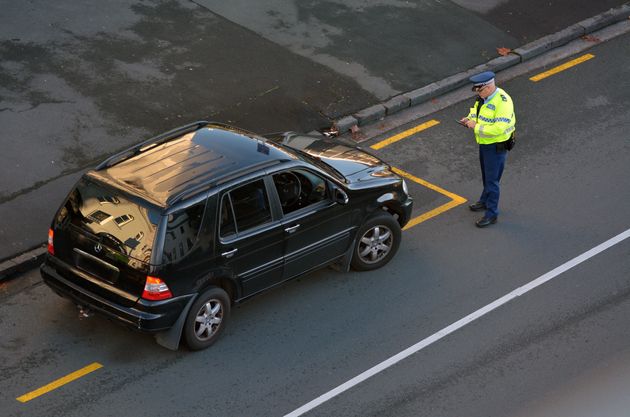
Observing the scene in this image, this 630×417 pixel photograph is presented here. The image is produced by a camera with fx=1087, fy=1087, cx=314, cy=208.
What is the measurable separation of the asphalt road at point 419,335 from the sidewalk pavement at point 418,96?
271 mm

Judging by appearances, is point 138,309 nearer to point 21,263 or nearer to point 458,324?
point 21,263

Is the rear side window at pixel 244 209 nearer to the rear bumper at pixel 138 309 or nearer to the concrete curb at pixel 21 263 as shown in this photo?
the rear bumper at pixel 138 309

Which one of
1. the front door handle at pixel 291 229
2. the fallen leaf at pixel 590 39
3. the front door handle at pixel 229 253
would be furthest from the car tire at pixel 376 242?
the fallen leaf at pixel 590 39

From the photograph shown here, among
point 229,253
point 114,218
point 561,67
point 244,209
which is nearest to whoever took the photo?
point 114,218

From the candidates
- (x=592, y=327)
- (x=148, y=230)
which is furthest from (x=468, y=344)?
(x=148, y=230)

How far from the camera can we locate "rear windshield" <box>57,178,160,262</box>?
9.89 m

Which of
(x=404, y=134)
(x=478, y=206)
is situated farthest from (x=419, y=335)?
(x=404, y=134)

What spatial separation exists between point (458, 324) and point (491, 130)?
2477 millimetres

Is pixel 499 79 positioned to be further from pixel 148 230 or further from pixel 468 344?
pixel 148 230

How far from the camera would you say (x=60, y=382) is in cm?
1009

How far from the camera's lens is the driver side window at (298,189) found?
1086cm

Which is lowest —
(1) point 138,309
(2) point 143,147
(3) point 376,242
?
(3) point 376,242

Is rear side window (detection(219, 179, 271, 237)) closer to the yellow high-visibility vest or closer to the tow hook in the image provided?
the tow hook

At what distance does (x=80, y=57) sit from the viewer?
15727mm
